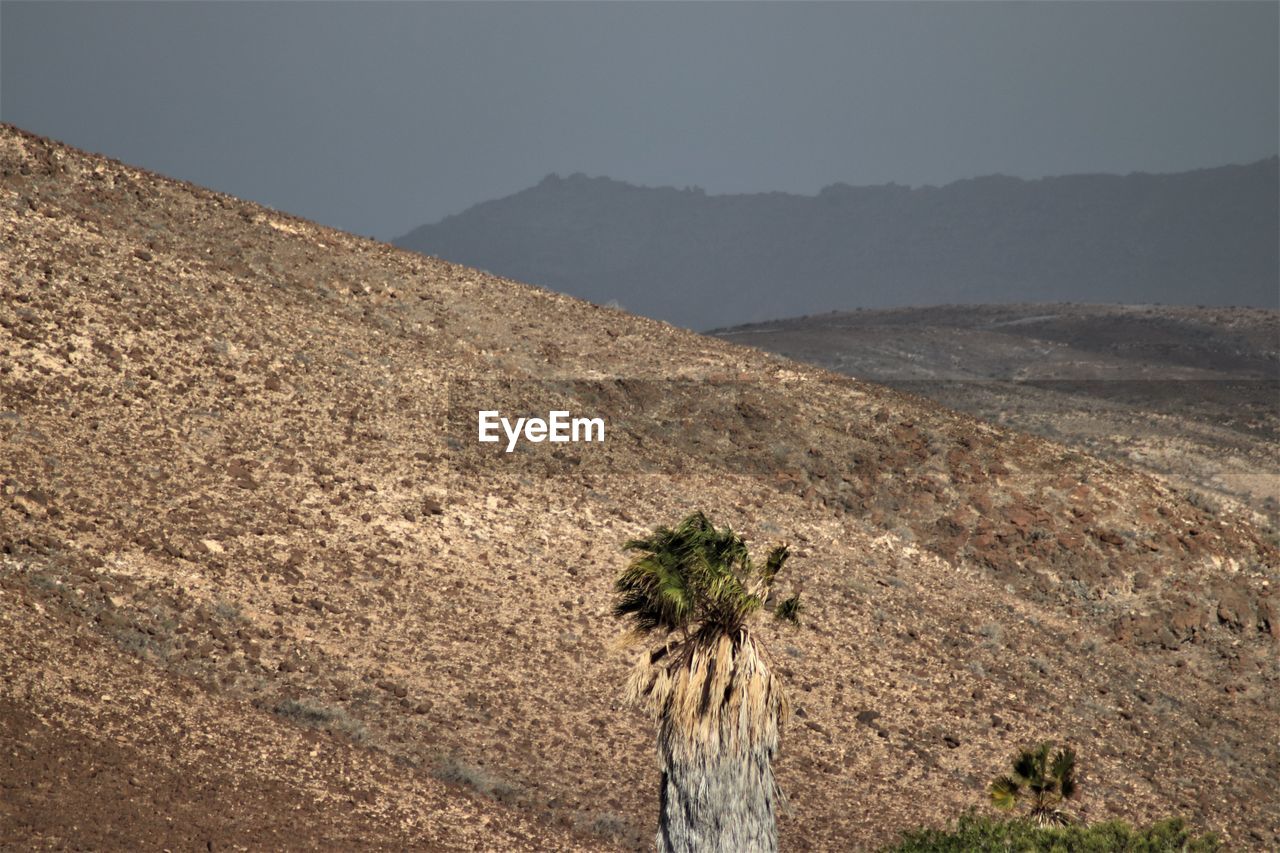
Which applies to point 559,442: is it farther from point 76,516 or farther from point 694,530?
point 694,530

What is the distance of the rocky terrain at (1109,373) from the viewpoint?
Answer: 140 ft

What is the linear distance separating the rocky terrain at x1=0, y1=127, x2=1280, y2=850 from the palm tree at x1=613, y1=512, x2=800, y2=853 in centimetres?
426

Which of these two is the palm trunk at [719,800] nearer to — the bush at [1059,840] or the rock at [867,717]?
the bush at [1059,840]

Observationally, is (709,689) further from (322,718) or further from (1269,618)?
(1269,618)

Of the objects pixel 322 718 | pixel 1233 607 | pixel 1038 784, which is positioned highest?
pixel 1233 607

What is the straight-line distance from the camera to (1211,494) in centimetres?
3700

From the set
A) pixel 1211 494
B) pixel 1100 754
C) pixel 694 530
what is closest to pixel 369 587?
pixel 694 530

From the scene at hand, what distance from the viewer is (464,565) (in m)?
25.3

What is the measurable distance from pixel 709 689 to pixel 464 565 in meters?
11.6

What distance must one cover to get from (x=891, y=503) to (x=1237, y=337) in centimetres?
5177

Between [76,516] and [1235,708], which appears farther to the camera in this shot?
[1235,708]

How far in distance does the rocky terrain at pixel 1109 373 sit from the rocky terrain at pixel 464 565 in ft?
23.1

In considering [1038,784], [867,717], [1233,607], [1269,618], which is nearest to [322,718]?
[867,717]

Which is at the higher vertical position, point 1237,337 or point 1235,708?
point 1237,337
